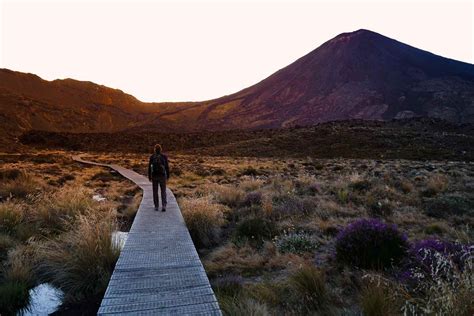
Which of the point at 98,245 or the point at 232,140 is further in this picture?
the point at 232,140

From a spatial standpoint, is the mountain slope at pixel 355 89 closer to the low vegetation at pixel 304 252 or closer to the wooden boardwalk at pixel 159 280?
the low vegetation at pixel 304 252

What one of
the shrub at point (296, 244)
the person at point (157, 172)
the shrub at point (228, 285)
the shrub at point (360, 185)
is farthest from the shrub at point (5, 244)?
the shrub at point (360, 185)

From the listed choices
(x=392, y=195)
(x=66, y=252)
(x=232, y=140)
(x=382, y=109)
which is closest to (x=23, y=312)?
(x=66, y=252)

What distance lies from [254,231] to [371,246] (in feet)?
9.27

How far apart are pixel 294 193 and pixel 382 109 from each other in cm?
13249

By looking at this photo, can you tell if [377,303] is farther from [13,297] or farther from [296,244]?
[13,297]

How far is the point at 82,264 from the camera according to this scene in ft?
19.4

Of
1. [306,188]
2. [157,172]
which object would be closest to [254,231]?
[157,172]

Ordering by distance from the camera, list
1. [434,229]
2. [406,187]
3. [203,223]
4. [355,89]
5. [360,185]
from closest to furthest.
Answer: [434,229] → [203,223] → [406,187] → [360,185] → [355,89]

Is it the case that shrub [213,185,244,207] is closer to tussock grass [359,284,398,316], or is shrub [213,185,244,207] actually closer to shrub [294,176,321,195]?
shrub [294,176,321,195]

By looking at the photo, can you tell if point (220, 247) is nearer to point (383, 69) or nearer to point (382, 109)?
point (382, 109)

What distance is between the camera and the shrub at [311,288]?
4.78 m

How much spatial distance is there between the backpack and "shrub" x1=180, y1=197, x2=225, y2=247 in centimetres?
137

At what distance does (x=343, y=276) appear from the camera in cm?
570
